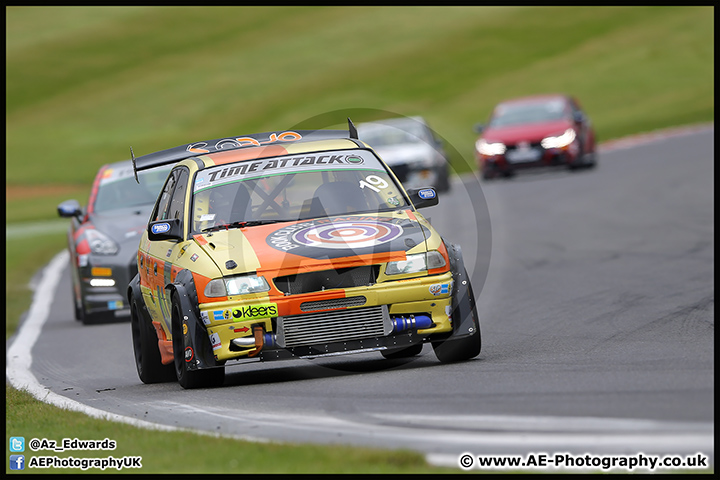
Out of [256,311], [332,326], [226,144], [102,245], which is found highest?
[226,144]

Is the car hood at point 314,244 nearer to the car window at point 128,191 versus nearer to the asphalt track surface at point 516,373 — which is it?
the asphalt track surface at point 516,373

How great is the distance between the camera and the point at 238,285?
27.3ft

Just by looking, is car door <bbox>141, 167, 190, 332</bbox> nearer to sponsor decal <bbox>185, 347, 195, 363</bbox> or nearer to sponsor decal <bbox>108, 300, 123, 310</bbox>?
sponsor decal <bbox>185, 347, 195, 363</bbox>

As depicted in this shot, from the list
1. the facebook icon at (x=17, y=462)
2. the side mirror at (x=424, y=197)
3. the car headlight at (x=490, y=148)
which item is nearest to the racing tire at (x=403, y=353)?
the side mirror at (x=424, y=197)

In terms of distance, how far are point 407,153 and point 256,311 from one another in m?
18.5

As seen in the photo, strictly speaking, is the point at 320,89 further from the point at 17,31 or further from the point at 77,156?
the point at 17,31

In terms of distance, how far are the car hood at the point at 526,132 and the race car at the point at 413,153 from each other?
4.05 feet

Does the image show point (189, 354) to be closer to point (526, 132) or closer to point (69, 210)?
point (69, 210)

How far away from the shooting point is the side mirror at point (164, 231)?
29.7ft

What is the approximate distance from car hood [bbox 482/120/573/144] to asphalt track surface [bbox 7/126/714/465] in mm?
8324

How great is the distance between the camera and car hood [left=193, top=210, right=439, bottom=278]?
8328mm

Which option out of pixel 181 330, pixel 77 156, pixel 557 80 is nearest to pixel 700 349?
pixel 181 330

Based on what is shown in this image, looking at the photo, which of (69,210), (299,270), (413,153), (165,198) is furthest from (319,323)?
(413,153)

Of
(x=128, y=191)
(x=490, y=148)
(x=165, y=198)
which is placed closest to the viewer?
(x=165, y=198)
